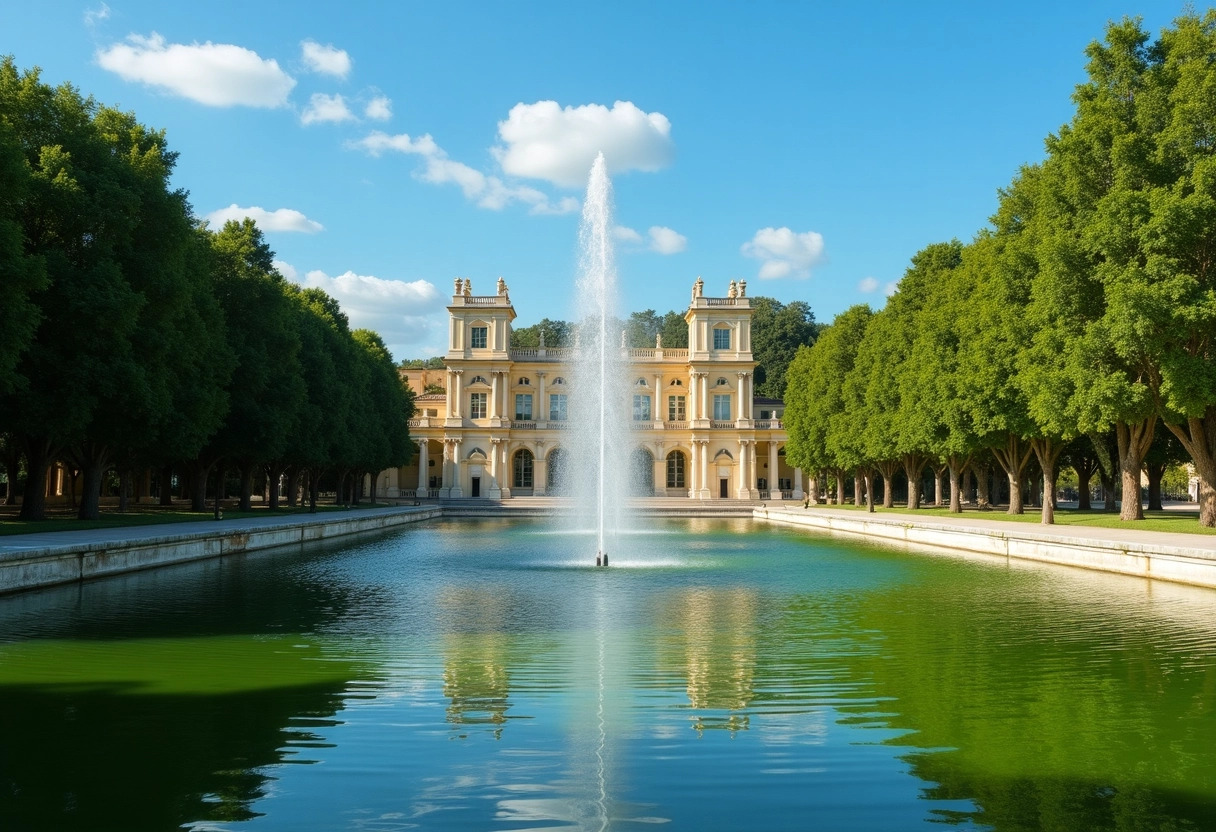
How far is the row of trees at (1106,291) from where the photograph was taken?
23.4m

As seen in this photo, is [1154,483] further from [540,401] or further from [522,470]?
[522,470]

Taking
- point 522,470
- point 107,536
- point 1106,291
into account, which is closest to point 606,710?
point 107,536

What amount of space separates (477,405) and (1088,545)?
56454 mm

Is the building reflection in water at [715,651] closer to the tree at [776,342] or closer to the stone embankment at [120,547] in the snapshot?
the stone embankment at [120,547]

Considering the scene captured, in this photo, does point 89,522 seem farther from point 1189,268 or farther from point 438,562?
point 1189,268

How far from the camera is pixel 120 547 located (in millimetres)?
17922

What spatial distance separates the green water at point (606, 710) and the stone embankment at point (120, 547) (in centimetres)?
66

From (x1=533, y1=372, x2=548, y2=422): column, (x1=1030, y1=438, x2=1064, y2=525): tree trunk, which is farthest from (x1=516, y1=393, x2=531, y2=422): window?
(x1=1030, y1=438, x2=1064, y2=525): tree trunk

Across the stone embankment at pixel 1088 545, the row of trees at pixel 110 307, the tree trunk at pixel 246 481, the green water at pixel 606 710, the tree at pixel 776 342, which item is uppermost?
the tree at pixel 776 342

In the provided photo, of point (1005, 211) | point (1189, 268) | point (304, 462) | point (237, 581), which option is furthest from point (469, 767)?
point (304, 462)

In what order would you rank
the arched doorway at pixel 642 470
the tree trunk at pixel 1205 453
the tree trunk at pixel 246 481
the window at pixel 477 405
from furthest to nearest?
the arched doorway at pixel 642 470
the window at pixel 477 405
the tree trunk at pixel 246 481
the tree trunk at pixel 1205 453

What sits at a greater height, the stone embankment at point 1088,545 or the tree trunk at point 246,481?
the tree trunk at point 246,481

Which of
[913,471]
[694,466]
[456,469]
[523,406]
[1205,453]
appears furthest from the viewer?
[523,406]

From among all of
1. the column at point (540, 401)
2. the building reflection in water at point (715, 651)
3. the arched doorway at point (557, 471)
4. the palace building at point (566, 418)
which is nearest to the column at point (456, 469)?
the palace building at point (566, 418)
